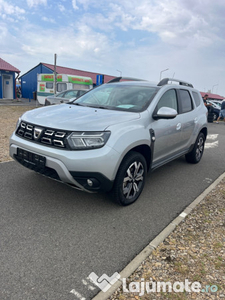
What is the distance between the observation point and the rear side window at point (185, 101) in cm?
465

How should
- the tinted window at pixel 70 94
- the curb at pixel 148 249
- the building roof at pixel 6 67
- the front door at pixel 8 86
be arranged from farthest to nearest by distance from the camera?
the front door at pixel 8 86 → the building roof at pixel 6 67 → the tinted window at pixel 70 94 → the curb at pixel 148 249

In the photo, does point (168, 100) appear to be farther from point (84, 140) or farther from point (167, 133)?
point (84, 140)

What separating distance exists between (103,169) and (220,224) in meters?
1.72

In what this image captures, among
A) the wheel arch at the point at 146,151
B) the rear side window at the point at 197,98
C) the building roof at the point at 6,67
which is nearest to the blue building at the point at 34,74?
the building roof at the point at 6,67

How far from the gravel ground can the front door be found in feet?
82.9

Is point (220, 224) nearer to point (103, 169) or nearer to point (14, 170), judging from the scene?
point (103, 169)

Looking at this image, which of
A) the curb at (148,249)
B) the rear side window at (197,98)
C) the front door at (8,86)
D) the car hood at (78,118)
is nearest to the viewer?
the curb at (148,249)

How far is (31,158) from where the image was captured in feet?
9.96

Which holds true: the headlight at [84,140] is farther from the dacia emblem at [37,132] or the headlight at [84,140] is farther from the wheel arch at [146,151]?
the wheel arch at [146,151]

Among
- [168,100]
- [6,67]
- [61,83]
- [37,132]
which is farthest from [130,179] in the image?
[6,67]

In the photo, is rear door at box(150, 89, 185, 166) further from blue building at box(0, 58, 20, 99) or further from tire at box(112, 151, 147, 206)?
blue building at box(0, 58, 20, 99)

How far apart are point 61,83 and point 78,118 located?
1817 cm

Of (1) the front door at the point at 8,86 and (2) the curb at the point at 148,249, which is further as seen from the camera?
(1) the front door at the point at 8,86

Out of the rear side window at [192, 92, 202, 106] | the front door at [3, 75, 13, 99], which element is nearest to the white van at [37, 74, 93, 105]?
the front door at [3, 75, 13, 99]
